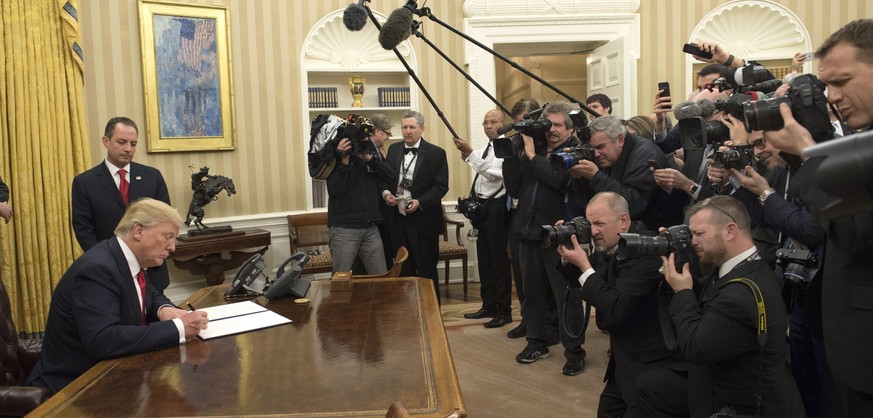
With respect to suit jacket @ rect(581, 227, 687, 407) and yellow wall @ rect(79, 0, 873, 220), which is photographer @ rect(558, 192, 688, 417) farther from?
yellow wall @ rect(79, 0, 873, 220)

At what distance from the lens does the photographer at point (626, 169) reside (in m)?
3.13

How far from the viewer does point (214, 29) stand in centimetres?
547

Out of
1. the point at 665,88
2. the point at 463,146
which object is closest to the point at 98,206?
the point at 463,146

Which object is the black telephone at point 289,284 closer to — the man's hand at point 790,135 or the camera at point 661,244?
the camera at point 661,244

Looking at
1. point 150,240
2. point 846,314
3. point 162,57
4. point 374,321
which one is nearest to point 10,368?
point 150,240

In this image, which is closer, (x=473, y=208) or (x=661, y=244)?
(x=661, y=244)

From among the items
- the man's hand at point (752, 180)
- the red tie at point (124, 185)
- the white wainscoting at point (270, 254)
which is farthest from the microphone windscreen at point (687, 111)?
the white wainscoting at point (270, 254)

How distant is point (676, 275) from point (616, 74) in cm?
408

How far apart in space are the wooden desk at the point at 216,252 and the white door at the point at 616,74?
10.2 feet

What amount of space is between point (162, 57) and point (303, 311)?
141 inches

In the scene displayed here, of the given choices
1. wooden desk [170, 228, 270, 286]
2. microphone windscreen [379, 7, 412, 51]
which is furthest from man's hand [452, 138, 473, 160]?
wooden desk [170, 228, 270, 286]

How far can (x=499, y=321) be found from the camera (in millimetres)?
4668

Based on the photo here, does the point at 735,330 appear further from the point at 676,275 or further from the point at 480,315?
the point at 480,315

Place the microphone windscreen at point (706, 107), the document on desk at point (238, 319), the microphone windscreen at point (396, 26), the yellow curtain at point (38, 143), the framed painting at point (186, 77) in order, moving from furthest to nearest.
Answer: the framed painting at point (186, 77) → the yellow curtain at point (38, 143) → the microphone windscreen at point (396, 26) → the microphone windscreen at point (706, 107) → the document on desk at point (238, 319)
